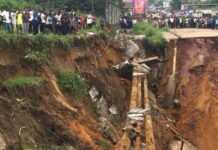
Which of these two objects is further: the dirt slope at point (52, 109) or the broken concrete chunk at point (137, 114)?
the broken concrete chunk at point (137, 114)

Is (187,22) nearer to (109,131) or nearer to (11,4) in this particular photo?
(11,4)

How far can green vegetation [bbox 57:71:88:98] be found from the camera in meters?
28.2

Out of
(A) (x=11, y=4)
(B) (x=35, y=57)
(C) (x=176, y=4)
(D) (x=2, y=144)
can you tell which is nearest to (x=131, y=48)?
(A) (x=11, y=4)

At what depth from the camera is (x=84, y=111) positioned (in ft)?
91.2

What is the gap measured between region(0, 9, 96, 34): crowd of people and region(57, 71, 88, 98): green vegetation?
293 cm

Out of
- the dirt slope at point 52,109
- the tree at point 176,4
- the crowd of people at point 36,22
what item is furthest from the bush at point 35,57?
the tree at point 176,4

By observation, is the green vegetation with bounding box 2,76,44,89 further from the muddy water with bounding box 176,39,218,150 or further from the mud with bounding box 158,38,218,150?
the muddy water with bounding box 176,39,218,150

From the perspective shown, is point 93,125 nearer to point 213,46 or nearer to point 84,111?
point 84,111

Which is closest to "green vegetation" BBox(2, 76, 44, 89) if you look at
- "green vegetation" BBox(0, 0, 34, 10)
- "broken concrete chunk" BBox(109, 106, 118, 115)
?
"broken concrete chunk" BBox(109, 106, 118, 115)

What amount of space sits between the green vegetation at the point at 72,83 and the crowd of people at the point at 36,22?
2.93 metres

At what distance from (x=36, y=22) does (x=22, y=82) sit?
22.6 feet

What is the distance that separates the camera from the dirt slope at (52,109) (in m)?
22.2

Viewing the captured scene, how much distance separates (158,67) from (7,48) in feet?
56.9

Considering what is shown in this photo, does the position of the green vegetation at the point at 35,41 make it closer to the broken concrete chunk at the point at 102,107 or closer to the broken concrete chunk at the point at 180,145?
the broken concrete chunk at the point at 102,107
